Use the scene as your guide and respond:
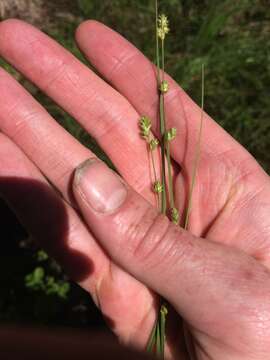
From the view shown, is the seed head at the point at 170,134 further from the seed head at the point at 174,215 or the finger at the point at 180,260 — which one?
the finger at the point at 180,260

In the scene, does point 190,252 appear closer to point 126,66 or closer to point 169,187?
point 169,187

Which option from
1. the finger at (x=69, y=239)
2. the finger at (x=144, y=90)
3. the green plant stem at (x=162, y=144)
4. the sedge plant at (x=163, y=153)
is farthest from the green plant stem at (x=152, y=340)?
the finger at (x=144, y=90)

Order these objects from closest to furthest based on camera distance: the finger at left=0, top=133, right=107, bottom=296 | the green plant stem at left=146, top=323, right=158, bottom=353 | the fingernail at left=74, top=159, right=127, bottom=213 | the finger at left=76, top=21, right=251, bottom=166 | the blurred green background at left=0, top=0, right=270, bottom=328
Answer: the fingernail at left=74, top=159, right=127, bottom=213 < the green plant stem at left=146, top=323, right=158, bottom=353 < the finger at left=0, top=133, right=107, bottom=296 < the finger at left=76, top=21, right=251, bottom=166 < the blurred green background at left=0, top=0, right=270, bottom=328

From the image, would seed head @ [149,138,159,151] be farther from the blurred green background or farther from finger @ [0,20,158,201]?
the blurred green background

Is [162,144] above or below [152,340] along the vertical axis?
above

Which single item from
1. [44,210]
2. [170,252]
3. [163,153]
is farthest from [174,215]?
[44,210]

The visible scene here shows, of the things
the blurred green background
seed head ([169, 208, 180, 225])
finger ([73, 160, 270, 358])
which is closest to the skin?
finger ([73, 160, 270, 358])

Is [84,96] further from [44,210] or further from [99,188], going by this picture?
[99,188]

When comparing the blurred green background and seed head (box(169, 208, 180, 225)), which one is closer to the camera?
seed head (box(169, 208, 180, 225))
